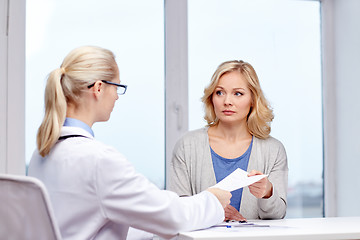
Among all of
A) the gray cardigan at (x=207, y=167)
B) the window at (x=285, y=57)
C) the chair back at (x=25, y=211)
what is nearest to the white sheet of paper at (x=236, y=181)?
the gray cardigan at (x=207, y=167)

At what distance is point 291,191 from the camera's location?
355 cm

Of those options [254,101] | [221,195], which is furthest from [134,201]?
[254,101]

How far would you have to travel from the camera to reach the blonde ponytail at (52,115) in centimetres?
141

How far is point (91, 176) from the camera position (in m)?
1.32

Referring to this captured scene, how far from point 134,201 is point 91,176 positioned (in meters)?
0.14

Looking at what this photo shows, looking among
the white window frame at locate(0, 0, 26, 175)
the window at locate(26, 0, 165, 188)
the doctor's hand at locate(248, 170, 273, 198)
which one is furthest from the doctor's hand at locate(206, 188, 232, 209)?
the white window frame at locate(0, 0, 26, 175)

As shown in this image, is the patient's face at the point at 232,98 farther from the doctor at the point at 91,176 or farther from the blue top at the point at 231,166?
the doctor at the point at 91,176

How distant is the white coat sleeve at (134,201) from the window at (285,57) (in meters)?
2.08

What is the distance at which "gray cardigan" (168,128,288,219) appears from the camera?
7.20 ft

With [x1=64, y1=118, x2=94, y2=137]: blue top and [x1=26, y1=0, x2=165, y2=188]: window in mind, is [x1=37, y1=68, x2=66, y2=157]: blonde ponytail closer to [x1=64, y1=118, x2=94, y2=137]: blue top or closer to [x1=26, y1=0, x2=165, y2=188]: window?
[x1=64, y1=118, x2=94, y2=137]: blue top

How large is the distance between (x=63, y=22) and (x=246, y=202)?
1741mm

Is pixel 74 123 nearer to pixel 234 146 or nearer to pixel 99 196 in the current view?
pixel 99 196

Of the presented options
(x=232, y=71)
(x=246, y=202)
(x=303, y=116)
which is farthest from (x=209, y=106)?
(x=303, y=116)

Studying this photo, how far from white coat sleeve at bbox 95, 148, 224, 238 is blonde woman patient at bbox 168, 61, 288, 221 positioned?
80 cm
